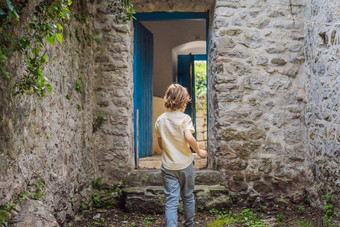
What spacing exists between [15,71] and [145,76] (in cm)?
320

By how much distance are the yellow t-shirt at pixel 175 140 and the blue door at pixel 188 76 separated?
4.32m

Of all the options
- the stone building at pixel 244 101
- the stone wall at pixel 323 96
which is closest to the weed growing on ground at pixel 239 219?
the stone building at pixel 244 101

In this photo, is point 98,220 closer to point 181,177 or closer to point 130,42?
point 181,177

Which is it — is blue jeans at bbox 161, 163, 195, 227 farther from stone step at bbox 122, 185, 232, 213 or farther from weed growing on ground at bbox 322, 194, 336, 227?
weed growing on ground at bbox 322, 194, 336, 227

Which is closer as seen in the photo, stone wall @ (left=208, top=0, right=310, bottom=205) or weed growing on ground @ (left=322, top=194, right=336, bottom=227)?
weed growing on ground @ (left=322, top=194, right=336, bottom=227)

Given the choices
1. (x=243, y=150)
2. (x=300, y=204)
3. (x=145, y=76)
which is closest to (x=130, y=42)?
(x=145, y=76)

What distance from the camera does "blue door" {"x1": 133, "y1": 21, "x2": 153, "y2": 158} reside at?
15.3ft

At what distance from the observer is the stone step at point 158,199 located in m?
3.96

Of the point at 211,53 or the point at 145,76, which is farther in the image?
the point at 145,76

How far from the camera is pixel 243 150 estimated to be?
4141 millimetres

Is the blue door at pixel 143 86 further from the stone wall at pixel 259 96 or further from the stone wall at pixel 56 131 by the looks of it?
the stone wall at pixel 259 96

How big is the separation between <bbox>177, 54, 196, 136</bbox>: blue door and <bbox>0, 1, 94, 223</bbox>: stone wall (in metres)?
3.69

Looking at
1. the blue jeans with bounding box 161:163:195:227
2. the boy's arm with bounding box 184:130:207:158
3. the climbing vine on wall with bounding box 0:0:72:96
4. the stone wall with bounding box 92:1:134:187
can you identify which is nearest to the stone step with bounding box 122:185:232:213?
the stone wall with bounding box 92:1:134:187

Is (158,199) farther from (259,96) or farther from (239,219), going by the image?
(259,96)
